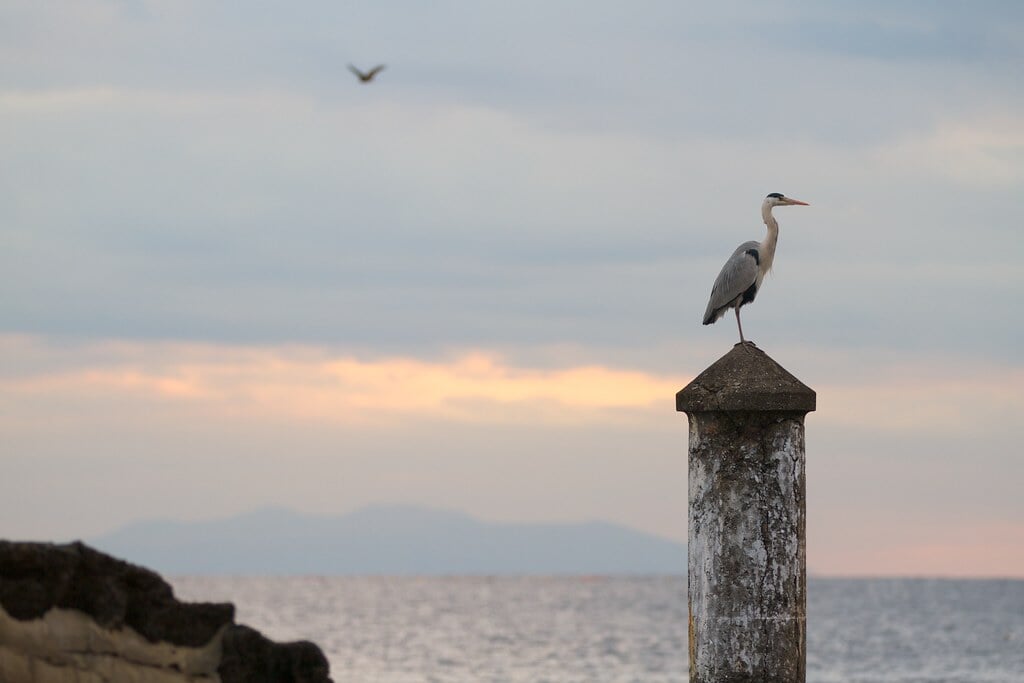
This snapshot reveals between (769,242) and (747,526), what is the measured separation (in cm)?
372

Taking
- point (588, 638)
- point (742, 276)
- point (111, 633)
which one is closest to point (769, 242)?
point (742, 276)

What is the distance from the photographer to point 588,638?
67.6 meters

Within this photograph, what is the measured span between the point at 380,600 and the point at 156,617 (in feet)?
377

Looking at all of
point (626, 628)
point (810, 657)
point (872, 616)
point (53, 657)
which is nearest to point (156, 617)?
point (53, 657)

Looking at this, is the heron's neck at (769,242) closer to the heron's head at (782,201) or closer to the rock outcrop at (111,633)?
the heron's head at (782,201)

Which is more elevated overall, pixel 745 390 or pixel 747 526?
pixel 745 390

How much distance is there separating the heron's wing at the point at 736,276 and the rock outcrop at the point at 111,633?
5484 mm

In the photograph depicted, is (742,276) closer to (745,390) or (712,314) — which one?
(712,314)

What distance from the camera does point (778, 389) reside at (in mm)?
7641

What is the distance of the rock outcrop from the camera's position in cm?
582

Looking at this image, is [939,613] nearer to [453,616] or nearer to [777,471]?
[453,616]

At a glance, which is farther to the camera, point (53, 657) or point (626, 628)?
point (626, 628)

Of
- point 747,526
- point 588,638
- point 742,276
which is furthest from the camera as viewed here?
point 588,638

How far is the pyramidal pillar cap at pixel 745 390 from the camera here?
7641 mm
